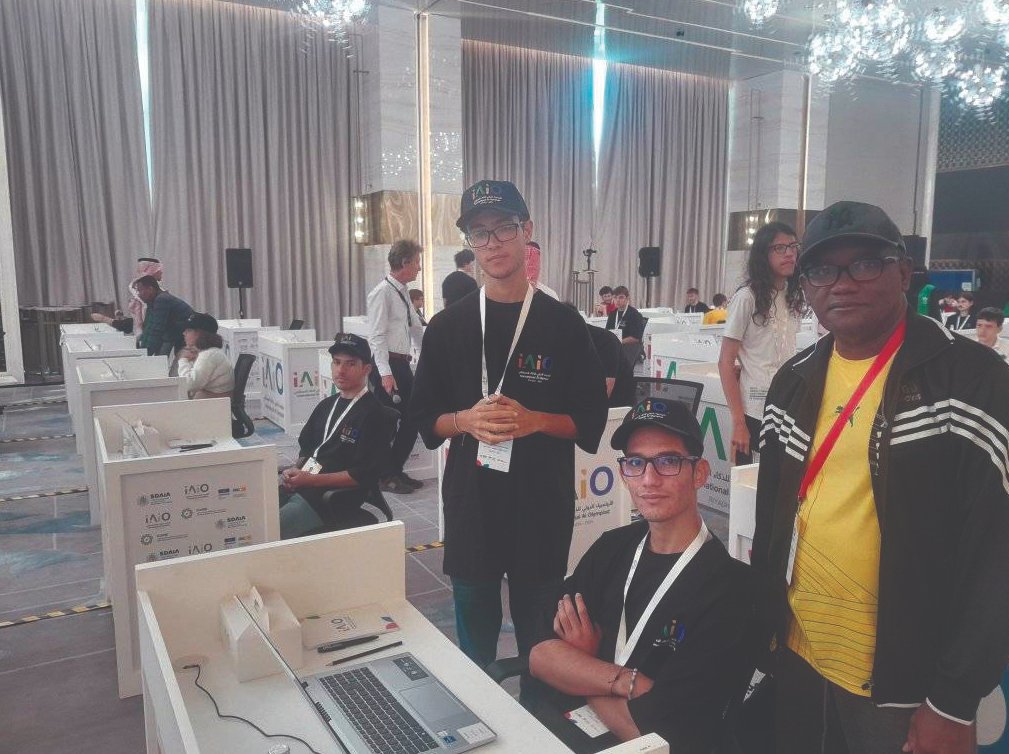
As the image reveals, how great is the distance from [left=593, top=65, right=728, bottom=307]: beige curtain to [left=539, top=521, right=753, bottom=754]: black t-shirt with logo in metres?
13.2

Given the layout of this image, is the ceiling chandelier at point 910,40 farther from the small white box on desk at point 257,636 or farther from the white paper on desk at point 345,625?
the small white box on desk at point 257,636

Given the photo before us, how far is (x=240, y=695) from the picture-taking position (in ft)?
4.99

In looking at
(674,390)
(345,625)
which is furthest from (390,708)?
(674,390)

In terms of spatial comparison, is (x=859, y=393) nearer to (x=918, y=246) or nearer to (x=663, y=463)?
(x=663, y=463)

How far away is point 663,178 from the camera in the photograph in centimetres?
1492

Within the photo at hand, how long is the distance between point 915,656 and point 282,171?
12.0 metres

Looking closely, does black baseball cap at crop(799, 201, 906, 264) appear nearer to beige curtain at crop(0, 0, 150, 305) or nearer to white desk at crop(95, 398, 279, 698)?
white desk at crop(95, 398, 279, 698)

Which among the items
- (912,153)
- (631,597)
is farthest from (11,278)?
(912,153)

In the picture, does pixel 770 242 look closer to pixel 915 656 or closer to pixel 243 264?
pixel 915 656

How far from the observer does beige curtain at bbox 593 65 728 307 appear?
1437cm

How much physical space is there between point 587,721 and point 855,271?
1036 mm

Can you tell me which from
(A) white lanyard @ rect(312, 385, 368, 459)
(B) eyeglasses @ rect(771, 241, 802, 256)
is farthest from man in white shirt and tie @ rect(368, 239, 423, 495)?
(B) eyeglasses @ rect(771, 241, 802, 256)

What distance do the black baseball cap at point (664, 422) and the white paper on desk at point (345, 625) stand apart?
2.29 ft

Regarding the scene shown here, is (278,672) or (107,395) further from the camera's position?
(107,395)
